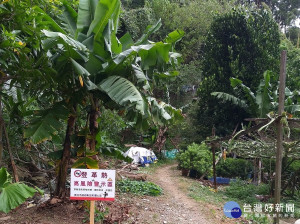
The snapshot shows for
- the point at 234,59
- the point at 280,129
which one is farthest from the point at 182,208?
the point at 234,59

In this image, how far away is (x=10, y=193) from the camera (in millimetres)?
3828

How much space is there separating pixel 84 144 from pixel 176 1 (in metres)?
20.7

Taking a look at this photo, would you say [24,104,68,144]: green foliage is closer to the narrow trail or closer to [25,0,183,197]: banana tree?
[25,0,183,197]: banana tree

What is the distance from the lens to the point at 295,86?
14.4 meters

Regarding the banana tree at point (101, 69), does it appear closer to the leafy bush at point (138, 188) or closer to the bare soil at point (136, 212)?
the bare soil at point (136, 212)

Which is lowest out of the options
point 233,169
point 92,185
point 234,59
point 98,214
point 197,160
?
point 233,169

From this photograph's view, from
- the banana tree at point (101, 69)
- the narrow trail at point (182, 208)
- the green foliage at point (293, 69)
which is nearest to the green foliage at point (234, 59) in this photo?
the green foliage at point (293, 69)

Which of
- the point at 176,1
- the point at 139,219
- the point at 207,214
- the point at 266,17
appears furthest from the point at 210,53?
the point at 139,219

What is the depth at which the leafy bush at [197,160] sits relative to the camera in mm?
11875

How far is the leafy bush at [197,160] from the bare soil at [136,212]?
344cm

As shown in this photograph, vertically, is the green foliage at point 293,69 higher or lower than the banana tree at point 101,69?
higher

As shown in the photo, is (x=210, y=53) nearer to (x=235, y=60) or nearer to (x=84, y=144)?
(x=235, y=60)

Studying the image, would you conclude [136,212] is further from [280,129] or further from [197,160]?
[197,160]

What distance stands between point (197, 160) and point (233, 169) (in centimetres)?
189
